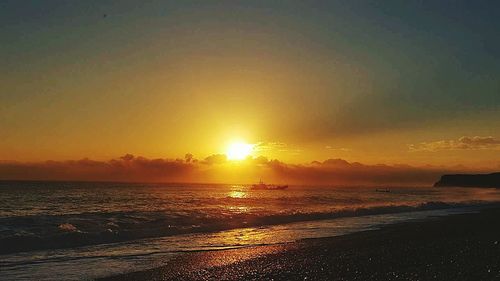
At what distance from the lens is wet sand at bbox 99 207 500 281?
517 inches

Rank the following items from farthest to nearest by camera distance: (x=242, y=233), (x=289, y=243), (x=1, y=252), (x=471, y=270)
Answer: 1. (x=242, y=233)
2. (x=289, y=243)
3. (x=1, y=252)
4. (x=471, y=270)

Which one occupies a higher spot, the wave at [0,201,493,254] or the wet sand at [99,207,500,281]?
the wet sand at [99,207,500,281]

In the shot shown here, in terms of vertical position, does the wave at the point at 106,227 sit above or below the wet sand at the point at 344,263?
below

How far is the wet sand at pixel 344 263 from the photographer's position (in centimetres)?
1312

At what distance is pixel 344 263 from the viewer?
1557 cm

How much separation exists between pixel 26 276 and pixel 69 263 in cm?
286

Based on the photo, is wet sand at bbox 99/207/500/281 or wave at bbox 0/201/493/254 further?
wave at bbox 0/201/493/254

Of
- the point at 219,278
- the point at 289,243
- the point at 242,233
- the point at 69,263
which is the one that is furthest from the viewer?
the point at 242,233

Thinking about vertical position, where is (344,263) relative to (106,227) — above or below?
above

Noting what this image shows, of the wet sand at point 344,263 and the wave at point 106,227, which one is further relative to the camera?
the wave at point 106,227

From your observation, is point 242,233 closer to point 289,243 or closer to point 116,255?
point 289,243

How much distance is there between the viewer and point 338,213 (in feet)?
157

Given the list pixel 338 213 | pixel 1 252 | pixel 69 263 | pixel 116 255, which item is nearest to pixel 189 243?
pixel 116 255

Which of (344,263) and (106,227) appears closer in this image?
(344,263)
